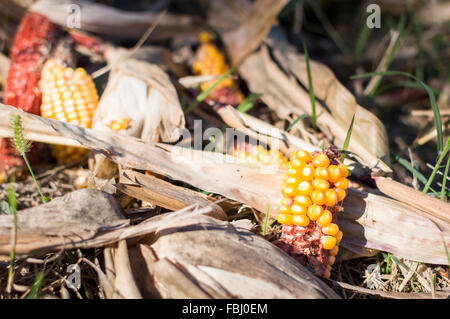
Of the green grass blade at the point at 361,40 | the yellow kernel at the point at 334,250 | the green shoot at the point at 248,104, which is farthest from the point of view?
the green grass blade at the point at 361,40

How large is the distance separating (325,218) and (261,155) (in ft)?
2.02

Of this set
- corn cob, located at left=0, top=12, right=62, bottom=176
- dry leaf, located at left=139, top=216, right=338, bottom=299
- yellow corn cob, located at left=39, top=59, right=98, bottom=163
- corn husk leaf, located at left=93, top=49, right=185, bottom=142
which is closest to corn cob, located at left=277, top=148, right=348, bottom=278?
dry leaf, located at left=139, top=216, right=338, bottom=299

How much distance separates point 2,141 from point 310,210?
1.79m

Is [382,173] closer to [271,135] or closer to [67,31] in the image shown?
[271,135]

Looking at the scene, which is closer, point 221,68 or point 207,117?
point 207,117

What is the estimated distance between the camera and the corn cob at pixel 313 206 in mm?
1563

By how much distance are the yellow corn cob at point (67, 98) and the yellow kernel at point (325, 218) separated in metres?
1.40

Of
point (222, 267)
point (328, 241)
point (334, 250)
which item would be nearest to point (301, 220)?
point (328, 241)

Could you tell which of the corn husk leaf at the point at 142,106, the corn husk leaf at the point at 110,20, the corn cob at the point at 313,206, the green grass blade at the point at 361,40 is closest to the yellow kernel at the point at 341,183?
Result: the corn cob at the point at 313,206

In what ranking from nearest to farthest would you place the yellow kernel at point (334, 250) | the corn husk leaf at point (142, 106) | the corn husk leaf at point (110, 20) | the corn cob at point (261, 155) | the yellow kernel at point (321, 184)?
1. the yellow kernel at point (321, 184)
2. the yellow kernel at point (334, 250)
3. the corn cob at point (261, 155)
4. the corn husk leaf at point (142, 106)
5. the corn husk leaf at point (110, 20)

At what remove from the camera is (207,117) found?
8.04ft

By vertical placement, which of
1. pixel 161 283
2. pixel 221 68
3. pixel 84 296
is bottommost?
pixel 84 296

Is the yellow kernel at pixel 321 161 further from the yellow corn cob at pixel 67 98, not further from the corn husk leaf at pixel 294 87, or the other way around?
the yellow corn cob at pixel 67 98
